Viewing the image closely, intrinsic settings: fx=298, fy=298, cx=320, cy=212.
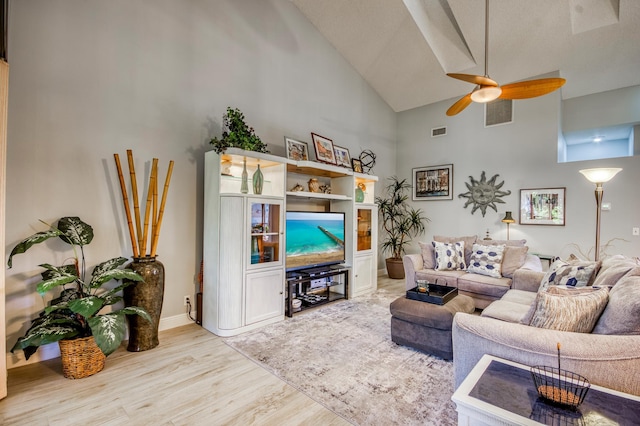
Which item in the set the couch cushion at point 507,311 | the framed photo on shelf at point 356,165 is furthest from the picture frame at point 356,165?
the couch cushion at point 507,311

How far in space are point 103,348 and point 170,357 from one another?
745mm

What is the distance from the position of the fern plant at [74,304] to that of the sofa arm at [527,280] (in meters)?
3.87

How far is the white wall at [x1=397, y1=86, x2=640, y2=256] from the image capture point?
4.42m

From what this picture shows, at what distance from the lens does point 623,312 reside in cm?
149

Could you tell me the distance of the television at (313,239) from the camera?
3.92 metres

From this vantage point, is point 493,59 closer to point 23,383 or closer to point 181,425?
point 181,425

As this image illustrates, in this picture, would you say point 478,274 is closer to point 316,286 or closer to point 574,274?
point 574,274

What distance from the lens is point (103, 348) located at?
6.64 feet

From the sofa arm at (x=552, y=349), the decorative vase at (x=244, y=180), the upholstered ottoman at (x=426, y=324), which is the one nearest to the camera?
the sofa arm at (x=552, y=349)

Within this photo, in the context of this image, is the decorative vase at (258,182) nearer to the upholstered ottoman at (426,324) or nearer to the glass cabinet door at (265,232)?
the glass cabinet door at (265,232)

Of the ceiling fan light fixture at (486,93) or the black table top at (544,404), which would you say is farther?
the ceiling fan light fixture at (486,93)

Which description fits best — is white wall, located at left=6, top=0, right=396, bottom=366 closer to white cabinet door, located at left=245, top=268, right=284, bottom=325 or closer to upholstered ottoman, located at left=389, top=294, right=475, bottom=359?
white cabinet door, located at left=245, top=268, right=284, bottom=325

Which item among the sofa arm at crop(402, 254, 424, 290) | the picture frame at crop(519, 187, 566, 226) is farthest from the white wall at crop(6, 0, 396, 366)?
the picture frame at crop(519, 187, 566, 226)

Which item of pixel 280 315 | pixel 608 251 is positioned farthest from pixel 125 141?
pixel 608 251
